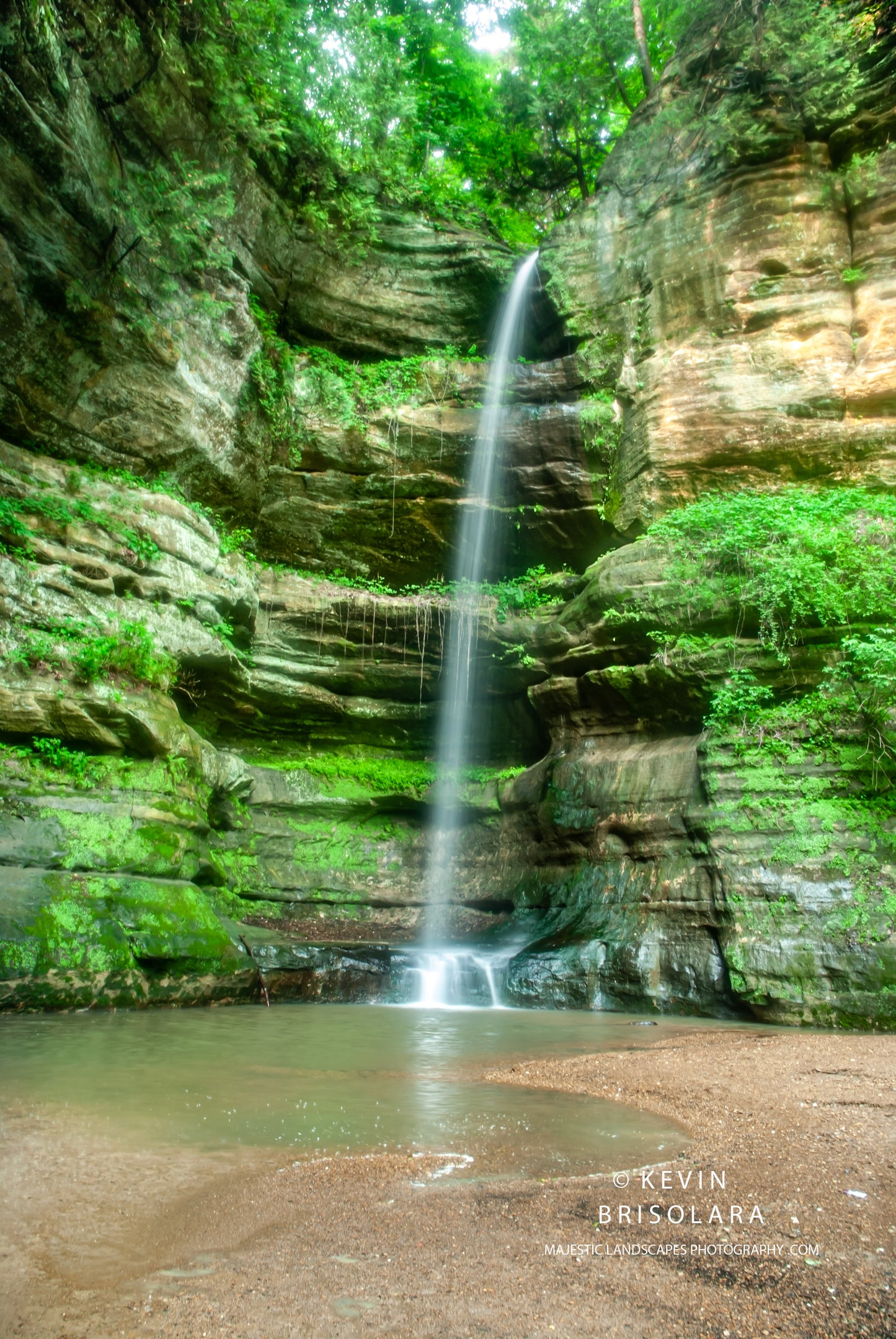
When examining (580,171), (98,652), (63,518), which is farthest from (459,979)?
(580,171)

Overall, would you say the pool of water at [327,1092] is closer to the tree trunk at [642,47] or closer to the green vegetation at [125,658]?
the green vegetation at [125,658]

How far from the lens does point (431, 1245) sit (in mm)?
2004

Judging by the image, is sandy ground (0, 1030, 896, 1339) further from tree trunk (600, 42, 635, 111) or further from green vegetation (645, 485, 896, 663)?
tree trunk (600, 42, 635, 111)

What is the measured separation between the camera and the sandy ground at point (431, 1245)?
164 cm

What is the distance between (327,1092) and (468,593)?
11714mm

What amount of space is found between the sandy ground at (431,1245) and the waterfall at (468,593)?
1120cm

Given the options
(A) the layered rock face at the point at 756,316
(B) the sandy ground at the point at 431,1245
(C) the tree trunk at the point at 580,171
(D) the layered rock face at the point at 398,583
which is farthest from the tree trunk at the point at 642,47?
(B) the sandy ground at the point at 431,1245

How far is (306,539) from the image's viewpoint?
14.5m

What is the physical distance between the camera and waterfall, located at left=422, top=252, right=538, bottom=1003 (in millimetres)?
14227

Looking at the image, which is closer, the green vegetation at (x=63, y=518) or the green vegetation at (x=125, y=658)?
the green vegetation at (x=125, y=658)

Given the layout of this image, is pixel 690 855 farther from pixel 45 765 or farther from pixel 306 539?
pixel 306 539

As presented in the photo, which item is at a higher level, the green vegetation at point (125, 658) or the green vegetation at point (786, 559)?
the green vegetation at point (786, 559)

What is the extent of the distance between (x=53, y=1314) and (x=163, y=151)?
1310cm

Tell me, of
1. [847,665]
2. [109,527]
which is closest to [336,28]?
[109,527]
